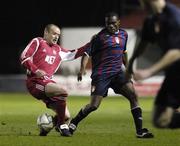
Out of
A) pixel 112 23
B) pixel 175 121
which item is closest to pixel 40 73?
Answer: pixel 112 23

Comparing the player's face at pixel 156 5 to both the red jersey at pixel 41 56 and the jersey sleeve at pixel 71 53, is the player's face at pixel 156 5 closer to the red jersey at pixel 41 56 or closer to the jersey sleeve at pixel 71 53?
the red jersey at pixel 41 56

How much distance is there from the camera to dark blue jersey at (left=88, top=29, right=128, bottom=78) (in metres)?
13.7

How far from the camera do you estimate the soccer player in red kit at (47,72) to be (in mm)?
13367

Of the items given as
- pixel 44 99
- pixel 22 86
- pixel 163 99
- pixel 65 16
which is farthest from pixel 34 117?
pixel 65 16

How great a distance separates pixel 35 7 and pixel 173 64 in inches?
1624

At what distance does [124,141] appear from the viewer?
12789mm

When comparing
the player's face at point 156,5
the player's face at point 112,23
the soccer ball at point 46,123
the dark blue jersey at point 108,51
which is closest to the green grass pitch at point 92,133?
the soccer ball at point 46,123

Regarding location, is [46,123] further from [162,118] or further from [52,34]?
[162,118]

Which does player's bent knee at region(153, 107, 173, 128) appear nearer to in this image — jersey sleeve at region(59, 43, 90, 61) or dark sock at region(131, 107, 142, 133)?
dark sock at region(131, 107, 142, 133)

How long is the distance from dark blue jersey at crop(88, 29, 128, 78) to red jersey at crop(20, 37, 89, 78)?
0.37 meters

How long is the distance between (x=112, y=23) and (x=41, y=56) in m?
1.44

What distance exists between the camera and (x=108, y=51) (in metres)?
13.7

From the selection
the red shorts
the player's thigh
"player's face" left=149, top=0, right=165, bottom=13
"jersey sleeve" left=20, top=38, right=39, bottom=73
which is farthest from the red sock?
"player's face" left=149, top=0, right=165, bottom=13

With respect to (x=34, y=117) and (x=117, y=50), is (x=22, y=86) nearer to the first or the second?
(x=34, y=117)
